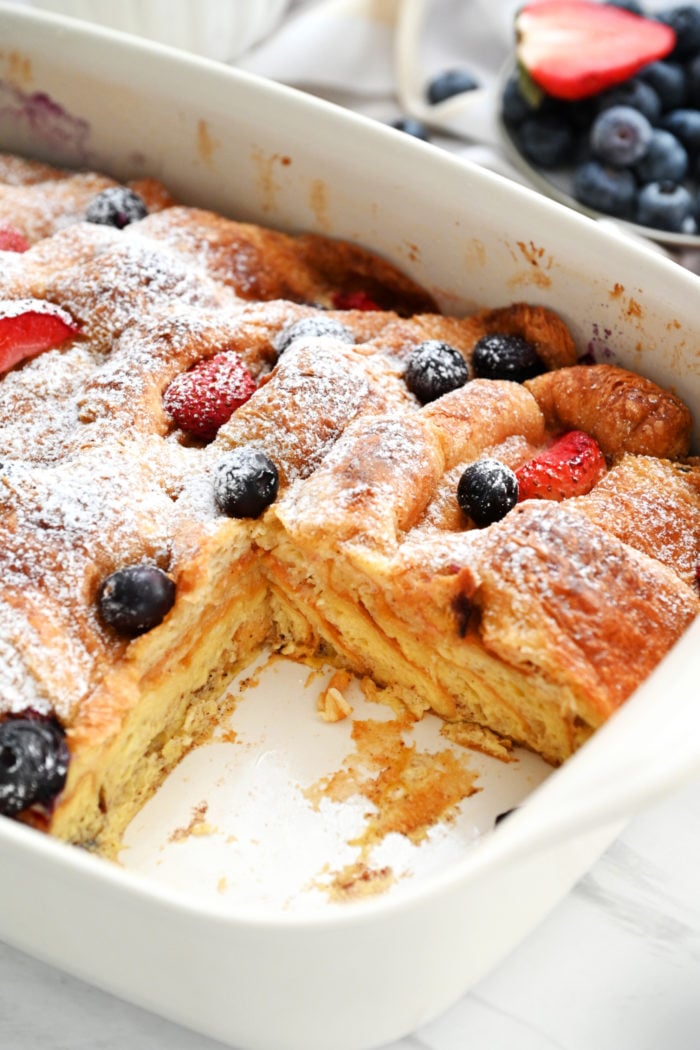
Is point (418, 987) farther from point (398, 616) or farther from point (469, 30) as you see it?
point (469, 30)

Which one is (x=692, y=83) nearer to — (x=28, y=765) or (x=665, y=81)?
(x=665, y=81)

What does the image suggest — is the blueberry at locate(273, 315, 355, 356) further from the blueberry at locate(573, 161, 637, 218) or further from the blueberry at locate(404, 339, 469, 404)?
the blueberry at locate(573, 161, 637, 218)

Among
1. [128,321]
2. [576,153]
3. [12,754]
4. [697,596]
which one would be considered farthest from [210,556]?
[576,153]

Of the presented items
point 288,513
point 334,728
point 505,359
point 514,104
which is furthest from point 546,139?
point 334,728

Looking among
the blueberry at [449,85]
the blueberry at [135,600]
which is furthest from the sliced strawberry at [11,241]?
the blueberry at [449,85]

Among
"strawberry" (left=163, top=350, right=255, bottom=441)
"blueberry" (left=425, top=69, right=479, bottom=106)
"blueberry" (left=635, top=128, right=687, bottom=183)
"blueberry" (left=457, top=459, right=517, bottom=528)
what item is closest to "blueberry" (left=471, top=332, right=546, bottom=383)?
"blueberry" (left=457, top=459, right=517, bottom=528)

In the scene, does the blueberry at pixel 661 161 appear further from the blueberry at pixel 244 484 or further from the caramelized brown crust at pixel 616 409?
the blueberry at pixel 244 484
